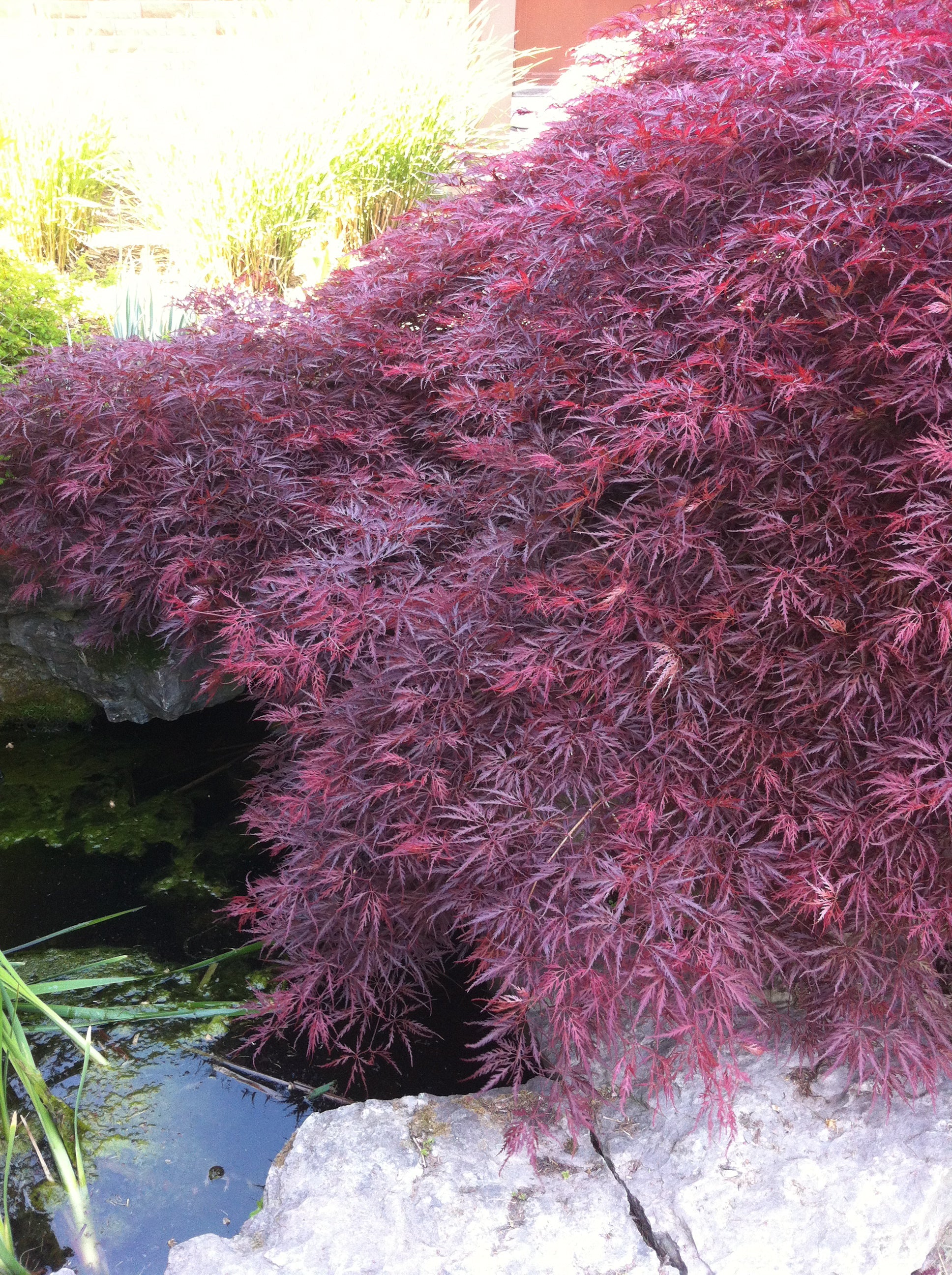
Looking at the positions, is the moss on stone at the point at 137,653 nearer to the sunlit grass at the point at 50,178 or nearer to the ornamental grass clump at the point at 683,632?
the ornamental grass clump at the point at 683,632

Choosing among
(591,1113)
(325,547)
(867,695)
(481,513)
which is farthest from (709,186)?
(591,1113)

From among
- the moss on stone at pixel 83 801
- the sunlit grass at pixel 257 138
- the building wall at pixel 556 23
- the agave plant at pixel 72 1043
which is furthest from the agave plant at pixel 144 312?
the building wall at pixel 556 23

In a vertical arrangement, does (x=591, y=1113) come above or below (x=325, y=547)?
below

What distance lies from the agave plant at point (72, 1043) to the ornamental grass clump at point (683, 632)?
0.34 meters

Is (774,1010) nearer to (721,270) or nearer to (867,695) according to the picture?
(867,695)

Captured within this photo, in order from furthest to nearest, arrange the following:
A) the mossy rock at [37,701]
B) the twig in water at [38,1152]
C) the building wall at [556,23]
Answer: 1. the building wall at [556,23]
2. the mossy rock at [37,701]
3. the twig in water at [38,1152]

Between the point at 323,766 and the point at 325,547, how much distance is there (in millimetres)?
613

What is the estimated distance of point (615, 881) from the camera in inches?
56.9

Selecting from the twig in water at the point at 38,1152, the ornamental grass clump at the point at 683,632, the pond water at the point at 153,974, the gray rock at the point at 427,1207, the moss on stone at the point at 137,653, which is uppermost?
the ornamental grass clump at the point at 683,632

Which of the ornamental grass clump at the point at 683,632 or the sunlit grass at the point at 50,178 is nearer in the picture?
the ornamental grass clump at the point at 683,632

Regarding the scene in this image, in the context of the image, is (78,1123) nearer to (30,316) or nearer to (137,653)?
(137,653)

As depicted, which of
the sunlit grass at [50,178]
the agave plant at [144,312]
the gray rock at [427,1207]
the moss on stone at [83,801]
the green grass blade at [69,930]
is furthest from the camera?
the sunlit grass at [50,178]

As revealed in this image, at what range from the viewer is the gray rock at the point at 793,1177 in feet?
4.70

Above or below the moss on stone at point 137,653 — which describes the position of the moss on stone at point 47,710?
below
